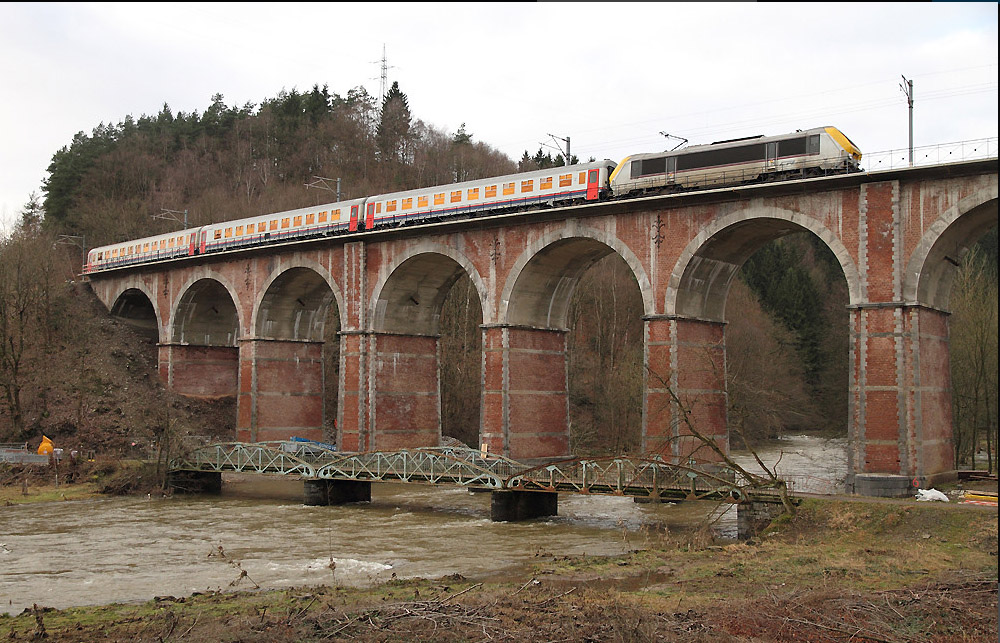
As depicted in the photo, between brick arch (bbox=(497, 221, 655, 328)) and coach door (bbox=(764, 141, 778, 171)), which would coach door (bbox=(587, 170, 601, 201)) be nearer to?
brick arch (bbox=(497, 221, 655, 328))

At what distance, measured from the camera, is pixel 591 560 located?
21203 mm

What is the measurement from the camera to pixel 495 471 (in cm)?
2909

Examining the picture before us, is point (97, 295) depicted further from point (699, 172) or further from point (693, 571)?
point (693, 571)

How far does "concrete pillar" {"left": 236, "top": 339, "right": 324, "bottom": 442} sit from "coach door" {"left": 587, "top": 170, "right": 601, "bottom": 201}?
21.0 meters

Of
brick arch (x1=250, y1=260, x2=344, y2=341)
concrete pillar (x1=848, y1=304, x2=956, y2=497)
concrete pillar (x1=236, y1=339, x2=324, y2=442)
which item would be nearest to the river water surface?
concrete pillar (x1=848, y1=304, x2=956, y2=497)

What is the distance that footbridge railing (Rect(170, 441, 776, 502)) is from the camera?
24.7m

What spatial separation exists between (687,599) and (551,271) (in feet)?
71.4

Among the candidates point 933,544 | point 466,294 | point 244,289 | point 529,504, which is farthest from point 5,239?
point 933,544

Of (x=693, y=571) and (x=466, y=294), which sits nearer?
(x=693, y=571)

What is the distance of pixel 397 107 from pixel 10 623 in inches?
2941

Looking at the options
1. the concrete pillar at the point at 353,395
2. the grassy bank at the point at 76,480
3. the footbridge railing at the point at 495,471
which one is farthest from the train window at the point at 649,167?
the grassy bank at the point at 76,480

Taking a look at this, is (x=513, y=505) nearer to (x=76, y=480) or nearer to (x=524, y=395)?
(x=524, y=395)

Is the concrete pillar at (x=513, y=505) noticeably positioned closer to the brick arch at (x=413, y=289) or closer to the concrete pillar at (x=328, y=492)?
the concrete pillar at (x=328, y=492)

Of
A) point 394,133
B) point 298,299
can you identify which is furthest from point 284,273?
point 394,133
